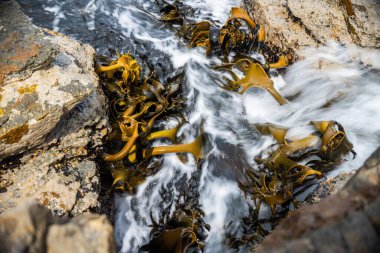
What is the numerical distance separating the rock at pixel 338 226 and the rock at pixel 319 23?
3.24m

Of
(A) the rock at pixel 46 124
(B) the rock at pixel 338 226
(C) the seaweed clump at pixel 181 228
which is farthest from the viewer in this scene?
(C) the seaweed clump at pixel 181 228

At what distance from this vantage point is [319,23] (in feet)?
14.2

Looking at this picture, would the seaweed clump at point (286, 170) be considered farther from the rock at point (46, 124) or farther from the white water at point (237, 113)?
the rock at point (46, 124)

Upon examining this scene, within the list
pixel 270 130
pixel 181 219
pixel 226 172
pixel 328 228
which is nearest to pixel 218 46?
pixel 270 130

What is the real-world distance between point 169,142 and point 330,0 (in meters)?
2.90

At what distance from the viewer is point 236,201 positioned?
2.92m

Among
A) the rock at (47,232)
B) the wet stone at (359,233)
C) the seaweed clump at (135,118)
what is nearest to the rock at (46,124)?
the seaweed clump at (135,118)

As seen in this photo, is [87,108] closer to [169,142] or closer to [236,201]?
[169,142]

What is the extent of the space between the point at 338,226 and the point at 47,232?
1.01 meters

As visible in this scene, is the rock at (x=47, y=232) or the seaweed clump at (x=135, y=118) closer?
the rock at (x=47, y=232)

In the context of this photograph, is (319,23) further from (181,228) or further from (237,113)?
(181,228)

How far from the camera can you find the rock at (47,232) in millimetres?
1205

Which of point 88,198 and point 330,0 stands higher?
point 330,0

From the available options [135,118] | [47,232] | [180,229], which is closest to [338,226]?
[47,232]
